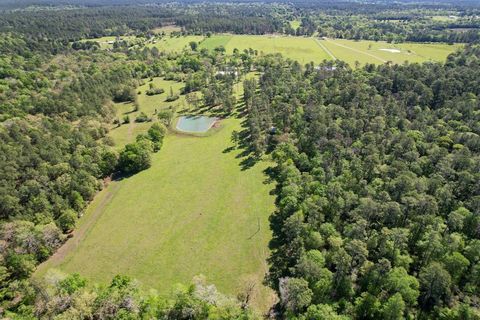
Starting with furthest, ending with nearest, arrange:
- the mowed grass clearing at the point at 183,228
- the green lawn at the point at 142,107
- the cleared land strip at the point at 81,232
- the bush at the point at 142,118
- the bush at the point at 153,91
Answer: the bush at the point at 153,91 < the bush at the point at 142,118 < the green lawn at the point at 142,107 < the cleared land strip at the point at 81,232 < the mowed grass clearing at the point at 183,228

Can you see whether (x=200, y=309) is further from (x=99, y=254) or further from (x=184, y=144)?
(x=184, y=144)

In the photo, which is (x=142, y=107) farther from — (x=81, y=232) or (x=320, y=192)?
(x=320, y=192)

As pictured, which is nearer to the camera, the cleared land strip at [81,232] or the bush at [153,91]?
the cleared land strip at [81,232]

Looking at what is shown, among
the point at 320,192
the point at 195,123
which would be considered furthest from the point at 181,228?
the point at 195,123

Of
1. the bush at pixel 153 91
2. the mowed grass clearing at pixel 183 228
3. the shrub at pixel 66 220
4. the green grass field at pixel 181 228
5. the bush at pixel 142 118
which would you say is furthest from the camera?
the bush at pixel 153 91

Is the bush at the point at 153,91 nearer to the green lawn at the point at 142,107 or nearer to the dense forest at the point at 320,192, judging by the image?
the green lawn at the point at 142,107

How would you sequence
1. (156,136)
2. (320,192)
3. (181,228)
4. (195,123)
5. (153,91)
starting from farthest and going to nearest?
1. (153,91)
2. (195,123)
3. (156,136)
4. (181,228)
5. (320,192)

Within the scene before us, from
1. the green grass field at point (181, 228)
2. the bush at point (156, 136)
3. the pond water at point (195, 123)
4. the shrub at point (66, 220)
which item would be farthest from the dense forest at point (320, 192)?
the pond water at point (195, 123)

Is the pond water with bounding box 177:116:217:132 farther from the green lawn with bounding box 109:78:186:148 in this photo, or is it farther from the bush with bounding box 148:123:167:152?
the bush with bounding box 148:123:167:152
